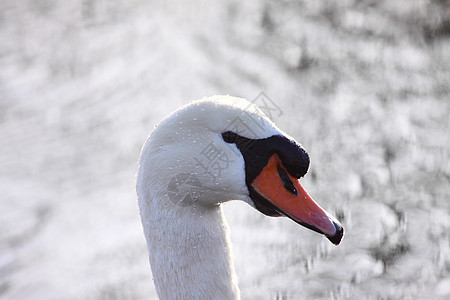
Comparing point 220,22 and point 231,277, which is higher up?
point 220,22

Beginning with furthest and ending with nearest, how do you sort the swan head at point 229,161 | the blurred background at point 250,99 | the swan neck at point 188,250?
the blurred background at point 250,99
the swan neck at point 188,250
the swan head at point 229,161

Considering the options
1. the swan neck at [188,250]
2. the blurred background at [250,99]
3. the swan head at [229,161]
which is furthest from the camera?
the blurred background at [250,99]

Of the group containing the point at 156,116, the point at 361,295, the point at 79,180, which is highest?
the point at 156,116

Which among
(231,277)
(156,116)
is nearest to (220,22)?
(156,116)

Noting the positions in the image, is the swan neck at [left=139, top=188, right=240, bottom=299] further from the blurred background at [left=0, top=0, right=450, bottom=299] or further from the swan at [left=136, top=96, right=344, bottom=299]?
the blurred background at [left=0, top=0, right=450, bottom=299]

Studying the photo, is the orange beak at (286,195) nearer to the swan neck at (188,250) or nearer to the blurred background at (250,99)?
the swan neck at (188,250)

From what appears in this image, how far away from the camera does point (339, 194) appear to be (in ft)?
21.9

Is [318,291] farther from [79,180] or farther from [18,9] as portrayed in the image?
[18,9]

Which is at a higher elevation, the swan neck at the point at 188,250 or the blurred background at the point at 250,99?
the blurred background at the point at 250,99

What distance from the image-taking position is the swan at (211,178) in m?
2.90

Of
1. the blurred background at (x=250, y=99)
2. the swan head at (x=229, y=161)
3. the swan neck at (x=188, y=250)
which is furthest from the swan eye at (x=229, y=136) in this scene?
the blurred background at (x=250, y=99)

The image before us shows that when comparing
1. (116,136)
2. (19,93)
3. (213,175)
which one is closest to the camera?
(213,175)

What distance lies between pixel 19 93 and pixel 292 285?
4.34 m

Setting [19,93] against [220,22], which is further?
[220,22]
